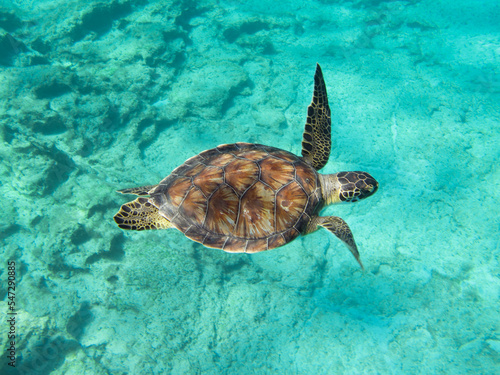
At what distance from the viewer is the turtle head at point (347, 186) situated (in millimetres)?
2592

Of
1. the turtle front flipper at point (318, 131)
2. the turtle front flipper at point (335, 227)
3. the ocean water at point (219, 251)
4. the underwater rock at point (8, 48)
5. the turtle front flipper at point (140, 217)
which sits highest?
the underwater rock at point (8, 48)

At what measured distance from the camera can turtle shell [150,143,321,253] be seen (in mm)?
2273

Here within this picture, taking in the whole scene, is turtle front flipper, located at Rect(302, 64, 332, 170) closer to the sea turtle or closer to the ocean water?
the sea turtle

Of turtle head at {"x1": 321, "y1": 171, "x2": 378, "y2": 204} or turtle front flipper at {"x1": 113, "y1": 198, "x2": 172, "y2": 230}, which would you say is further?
turtle head at {"x1": 321, "y1": 171, "x2": 378, "y2": 204}

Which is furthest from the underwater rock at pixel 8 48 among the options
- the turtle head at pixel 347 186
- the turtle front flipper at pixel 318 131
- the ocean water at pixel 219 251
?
the turtle head at pixel 347 186

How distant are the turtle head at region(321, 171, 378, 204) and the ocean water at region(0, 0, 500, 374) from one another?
1.44m

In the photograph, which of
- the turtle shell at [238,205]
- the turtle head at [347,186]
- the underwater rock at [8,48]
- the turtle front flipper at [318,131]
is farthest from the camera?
the underwater rock at [8,48]

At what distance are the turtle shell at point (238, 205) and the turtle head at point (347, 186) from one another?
0.42 m

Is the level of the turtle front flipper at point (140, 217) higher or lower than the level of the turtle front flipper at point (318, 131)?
lower

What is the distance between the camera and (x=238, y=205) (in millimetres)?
2293

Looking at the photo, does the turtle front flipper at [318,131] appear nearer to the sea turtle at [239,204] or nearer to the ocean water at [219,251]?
the sea turtle at [239,204]

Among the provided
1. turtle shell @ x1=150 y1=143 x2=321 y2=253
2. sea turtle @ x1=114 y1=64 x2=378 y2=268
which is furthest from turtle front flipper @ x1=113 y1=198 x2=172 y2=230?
turtle shell @ x1=150 y1=143 x2=321 y2=253

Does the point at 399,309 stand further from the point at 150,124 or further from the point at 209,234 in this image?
the point at 150,124

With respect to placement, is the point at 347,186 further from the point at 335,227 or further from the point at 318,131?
the point at 318,131
